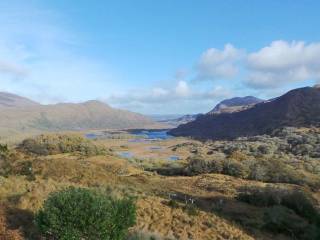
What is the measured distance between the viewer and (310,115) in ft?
458

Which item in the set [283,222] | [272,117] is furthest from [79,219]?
[272,117]

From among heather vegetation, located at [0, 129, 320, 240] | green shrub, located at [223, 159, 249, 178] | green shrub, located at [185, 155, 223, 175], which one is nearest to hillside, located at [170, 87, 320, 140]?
green shrub, located at [185, 155, 223, 175]

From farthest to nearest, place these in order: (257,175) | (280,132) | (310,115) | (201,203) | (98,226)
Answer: (310,115), (280,132), (257,175), (201,203), (98,226)

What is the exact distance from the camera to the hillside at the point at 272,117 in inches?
5497

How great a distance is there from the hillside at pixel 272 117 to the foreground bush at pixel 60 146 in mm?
74706

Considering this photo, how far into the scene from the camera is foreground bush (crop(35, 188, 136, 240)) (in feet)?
45.6

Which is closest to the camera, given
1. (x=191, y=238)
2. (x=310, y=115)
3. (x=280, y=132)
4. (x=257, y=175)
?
(x=191, y=238)

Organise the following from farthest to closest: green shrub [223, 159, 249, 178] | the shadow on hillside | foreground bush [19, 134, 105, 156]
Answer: foreground bush [19, 134, 105, 156], green shrub [223, 159, 249, 178], the shadow on hillside

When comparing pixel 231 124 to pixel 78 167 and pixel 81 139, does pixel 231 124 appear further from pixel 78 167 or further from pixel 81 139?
pixel 78 167

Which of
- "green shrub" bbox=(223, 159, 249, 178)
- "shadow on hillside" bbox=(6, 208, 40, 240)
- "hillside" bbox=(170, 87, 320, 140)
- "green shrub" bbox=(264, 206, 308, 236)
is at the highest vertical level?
"hillside" bbox=(170, 87, 320, 140)

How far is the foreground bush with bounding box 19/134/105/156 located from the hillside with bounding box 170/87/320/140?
74.7 meters

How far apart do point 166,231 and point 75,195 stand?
5069 millimetres

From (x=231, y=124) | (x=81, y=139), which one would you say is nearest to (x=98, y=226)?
(x=81, y=139)

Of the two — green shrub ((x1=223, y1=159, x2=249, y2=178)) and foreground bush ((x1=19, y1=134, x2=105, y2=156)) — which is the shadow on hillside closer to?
green shrub ((x1=223, y1=159, x2=249, y2=178))
